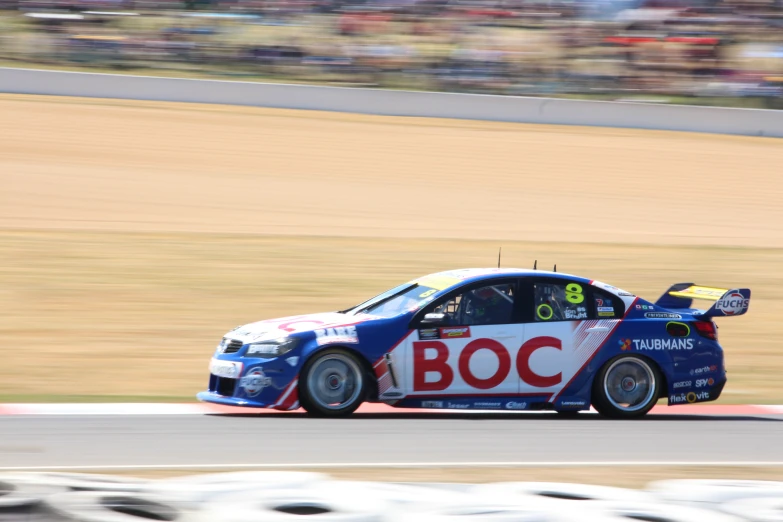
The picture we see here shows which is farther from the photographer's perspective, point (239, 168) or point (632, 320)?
point (239, 168)

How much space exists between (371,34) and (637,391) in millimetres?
25430

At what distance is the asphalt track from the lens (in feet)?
23.4

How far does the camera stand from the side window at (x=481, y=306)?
28.5 ft

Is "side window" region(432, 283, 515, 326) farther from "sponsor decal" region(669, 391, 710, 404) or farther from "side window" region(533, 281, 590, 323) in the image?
"sponsor decal" region(669, 391, 710, 404)

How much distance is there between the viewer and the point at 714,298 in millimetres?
9383

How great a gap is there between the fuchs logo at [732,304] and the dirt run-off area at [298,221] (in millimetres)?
2060

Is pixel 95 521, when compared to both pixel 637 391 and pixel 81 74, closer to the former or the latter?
pixel 637 391

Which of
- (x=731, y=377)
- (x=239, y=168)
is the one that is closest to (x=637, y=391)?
(x=731, y=377)

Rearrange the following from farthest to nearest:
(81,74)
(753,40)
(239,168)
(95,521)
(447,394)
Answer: (753,40), (81,74), (239,168), (447,394), (95,521)

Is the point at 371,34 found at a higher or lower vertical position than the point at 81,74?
higher

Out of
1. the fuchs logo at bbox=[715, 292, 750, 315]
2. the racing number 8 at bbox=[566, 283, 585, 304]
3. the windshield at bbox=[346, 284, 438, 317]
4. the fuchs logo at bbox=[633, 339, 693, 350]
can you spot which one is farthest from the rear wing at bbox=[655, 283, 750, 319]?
the windshield at bbox=[346, 284, 438, 317]

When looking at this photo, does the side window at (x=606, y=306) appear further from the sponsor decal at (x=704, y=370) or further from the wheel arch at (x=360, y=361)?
the wheel arch at (x=360, y=361)

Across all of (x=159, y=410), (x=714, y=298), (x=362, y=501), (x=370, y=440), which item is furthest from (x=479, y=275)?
(x=362, y=501)

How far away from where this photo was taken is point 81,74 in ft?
97.3
